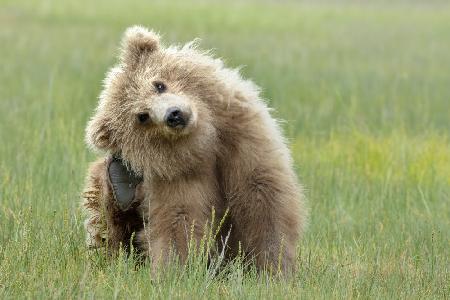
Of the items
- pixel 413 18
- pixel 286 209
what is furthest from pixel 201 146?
pixel 413 18

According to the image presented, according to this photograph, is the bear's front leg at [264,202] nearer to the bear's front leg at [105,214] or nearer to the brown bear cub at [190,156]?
the brown bear cub at [190,156]

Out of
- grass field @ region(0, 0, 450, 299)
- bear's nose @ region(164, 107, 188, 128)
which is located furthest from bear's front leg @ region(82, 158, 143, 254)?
bear's nose @ region(164, 107, 188, 128)

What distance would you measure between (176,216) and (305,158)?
3.55m

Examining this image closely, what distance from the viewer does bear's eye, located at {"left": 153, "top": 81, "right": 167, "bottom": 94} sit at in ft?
15.9

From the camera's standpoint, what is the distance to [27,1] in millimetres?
24188

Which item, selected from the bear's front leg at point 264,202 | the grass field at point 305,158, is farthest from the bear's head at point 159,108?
the grass field at point 305,158

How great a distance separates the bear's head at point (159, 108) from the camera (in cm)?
469

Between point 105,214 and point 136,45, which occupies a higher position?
point 136,45

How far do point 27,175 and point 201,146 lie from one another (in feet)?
8.12

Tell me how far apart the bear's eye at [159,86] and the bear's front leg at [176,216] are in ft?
1.47

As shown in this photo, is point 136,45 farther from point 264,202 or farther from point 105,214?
point 264,202

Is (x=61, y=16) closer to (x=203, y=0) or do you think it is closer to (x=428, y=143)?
(x=203, y=0)

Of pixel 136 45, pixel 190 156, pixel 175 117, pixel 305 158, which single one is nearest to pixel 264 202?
pixel 190 156

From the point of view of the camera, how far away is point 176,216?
15.5 ft
